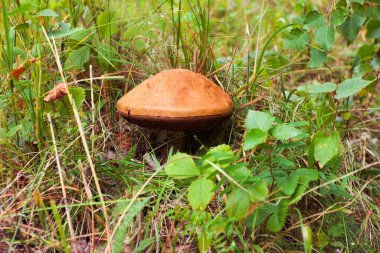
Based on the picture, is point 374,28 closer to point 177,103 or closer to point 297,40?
point 297,40

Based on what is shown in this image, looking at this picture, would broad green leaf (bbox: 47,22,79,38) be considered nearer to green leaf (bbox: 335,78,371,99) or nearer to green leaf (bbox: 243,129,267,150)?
green leaf (bbox: 243,129,267,150)

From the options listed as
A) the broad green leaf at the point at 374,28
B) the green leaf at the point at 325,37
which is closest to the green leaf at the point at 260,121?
the green leaf at the point at 325,37

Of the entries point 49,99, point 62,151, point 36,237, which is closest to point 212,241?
point 36,237

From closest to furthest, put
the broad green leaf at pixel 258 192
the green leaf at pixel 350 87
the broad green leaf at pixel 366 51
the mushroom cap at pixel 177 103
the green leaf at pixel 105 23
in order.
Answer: the broad green leaf at pixel 258 192 < the green leaf at pixel 350 87 < the mushroom cap at pixel 177 103 < the green leaf at pixel 105 23 < the broad green leaf at pixel 366 51

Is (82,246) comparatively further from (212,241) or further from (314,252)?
(314,252)

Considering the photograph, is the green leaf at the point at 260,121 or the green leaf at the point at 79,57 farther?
the green leaf at the point at 79,57

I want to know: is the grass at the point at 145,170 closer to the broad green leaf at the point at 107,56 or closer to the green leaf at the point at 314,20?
the broad green leaf at the point at 107,56

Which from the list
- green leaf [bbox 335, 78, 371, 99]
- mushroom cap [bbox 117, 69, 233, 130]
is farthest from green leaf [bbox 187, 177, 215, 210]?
green leaf [bbox 335, 78, 371, 99]
